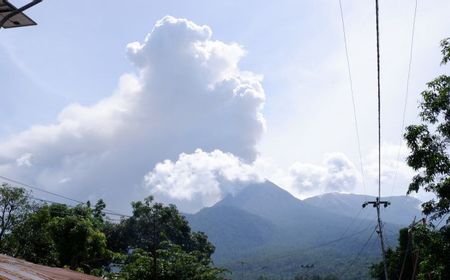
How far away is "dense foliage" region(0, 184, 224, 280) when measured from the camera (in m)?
21.2

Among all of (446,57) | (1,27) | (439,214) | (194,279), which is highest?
(446,57)

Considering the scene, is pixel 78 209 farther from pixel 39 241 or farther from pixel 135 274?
pixel 135 274

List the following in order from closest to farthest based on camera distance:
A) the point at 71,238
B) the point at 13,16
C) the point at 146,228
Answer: the point at 13,16
the point at 71,238
the point at 146,228

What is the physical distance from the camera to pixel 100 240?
37.6 metres

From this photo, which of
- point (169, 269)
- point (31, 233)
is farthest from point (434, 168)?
point (31, 233)

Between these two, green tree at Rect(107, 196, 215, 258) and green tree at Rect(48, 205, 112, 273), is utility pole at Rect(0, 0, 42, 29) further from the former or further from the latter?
green tree at Rect(107, 196, 215, 258)

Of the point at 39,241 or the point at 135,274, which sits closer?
the point at 135,274

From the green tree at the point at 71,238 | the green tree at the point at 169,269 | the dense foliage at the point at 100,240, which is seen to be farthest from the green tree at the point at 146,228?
the green tree at the point at 169,269

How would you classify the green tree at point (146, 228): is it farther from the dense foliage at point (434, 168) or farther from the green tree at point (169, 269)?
the dense foliage at point (434, 168)

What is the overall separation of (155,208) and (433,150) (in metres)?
45.1

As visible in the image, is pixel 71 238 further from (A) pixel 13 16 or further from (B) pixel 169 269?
(A) pixel 13 16

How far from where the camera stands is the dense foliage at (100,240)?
69.4 ft

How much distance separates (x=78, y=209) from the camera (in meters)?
44.3

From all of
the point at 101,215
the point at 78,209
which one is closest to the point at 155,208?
the point at 101,215
